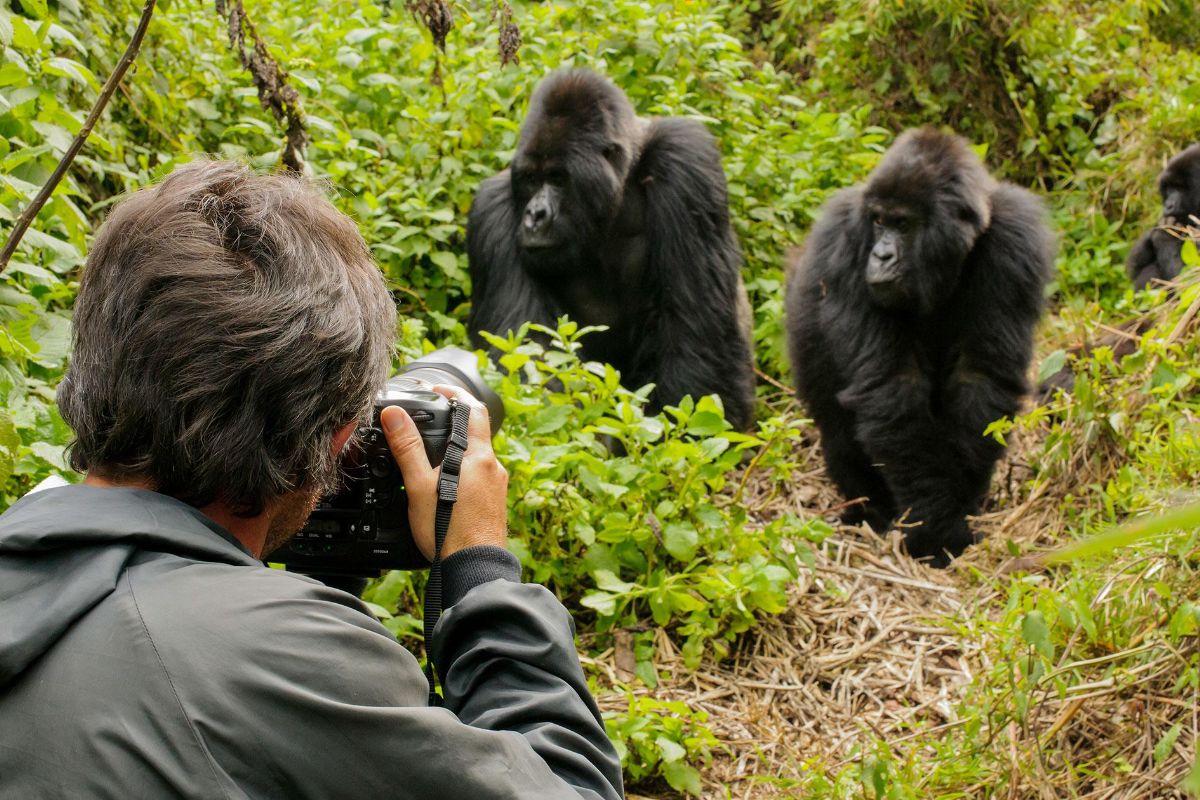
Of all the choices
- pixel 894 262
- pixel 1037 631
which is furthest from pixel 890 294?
pixel 1037 631

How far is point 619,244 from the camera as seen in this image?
4898 millimetres

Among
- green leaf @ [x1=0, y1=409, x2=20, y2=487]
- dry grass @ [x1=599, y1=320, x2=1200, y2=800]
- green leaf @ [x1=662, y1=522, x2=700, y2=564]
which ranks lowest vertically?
dry grass @ [x1=599, y1=320, x2=1200, y2=800]

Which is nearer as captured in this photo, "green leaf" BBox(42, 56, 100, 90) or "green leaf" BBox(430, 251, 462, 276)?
"green leaf" BBox(42, 56, 100, 90)

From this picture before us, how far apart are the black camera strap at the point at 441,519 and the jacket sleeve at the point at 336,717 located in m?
0.20

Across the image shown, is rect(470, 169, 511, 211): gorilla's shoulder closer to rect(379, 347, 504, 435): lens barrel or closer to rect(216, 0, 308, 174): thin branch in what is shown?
rect(216, 0, 308, 174): thin branch

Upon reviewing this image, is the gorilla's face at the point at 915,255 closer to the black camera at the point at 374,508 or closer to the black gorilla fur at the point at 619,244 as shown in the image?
the black gorilla fur at the point at 619,244

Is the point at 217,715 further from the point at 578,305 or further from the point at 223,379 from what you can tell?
the point at 578,305

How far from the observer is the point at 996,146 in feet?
22.3

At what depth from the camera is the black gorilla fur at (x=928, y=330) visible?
4.13 meters

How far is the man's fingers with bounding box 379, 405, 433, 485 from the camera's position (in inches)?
68.0

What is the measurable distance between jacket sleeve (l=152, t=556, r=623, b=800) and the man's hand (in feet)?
0.87

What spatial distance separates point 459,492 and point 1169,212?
499 centimetres

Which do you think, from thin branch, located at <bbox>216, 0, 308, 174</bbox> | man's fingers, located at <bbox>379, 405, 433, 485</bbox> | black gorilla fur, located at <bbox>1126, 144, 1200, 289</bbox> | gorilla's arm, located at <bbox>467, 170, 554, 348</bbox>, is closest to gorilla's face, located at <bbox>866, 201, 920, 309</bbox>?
gorilla's arm, located at <bbox>467, 170, 554, 348</bbox>

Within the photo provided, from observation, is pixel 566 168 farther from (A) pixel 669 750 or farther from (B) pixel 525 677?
(B) pixel 525 677
